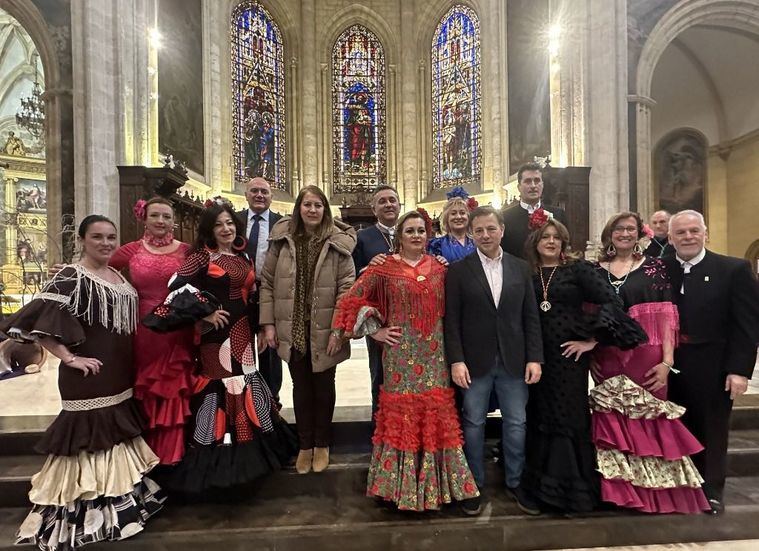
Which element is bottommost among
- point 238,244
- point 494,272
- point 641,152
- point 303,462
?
point 303,462

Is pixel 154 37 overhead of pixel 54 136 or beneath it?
overhead

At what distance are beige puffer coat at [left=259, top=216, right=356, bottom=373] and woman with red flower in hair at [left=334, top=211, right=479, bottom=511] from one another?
18cm

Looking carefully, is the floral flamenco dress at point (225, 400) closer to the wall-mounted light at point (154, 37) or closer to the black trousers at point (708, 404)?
the black trousers at point (708, 404)

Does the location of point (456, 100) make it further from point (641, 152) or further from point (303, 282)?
point (303, 282)

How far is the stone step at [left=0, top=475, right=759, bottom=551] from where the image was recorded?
2189 mm

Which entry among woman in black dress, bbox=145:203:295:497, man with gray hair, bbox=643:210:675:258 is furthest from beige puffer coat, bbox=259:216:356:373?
man with gray hair, bbox=643:210:675:258

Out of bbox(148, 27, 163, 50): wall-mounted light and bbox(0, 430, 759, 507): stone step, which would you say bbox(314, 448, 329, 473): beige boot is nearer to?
bbox(0, 430, 759, 507): stone step

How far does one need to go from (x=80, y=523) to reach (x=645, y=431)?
297 centimetres

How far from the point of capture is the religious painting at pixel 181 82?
26.9 ft

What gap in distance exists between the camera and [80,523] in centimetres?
205

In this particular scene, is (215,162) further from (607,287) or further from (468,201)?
(607,287)

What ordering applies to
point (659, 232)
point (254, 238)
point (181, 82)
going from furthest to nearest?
point (181, 82)
point (659, 232)
point (254, 238)

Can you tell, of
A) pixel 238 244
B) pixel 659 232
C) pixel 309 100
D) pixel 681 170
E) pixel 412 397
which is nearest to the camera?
pixel 412 397

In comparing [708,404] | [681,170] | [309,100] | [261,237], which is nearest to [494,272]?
[708,404]
